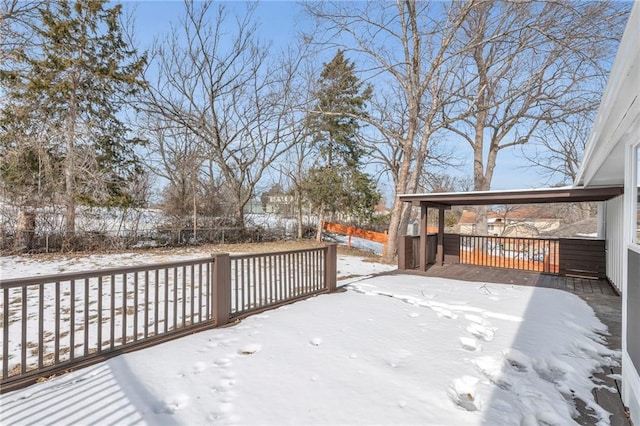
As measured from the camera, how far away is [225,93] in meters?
14.7

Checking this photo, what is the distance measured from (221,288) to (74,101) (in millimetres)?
10563

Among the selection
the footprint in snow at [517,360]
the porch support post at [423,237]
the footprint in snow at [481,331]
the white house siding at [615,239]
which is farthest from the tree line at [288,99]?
the footprint in snow at [517,360]

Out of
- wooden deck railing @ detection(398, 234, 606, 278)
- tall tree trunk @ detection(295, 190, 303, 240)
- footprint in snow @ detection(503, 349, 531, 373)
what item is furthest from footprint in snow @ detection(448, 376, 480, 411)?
tall tree trunk @ detection(295, 190, 303, 240)

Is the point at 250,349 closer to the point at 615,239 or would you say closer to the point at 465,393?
the point at 465,393

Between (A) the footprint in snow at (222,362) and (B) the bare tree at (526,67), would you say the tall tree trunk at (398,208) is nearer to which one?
(B) the bare tree at (526,67)

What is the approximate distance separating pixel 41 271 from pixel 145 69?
8.99m

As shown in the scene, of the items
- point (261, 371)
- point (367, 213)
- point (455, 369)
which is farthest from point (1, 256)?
point (367, 213)

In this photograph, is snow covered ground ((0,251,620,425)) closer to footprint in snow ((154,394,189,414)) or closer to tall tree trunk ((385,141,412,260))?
footprint in snow ((154,394,189,414))

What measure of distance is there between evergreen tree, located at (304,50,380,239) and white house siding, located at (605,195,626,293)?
937 cm

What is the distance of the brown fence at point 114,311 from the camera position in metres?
2.38

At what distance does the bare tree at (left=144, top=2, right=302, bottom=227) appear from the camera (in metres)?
13.9

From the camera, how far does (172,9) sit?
13062mm

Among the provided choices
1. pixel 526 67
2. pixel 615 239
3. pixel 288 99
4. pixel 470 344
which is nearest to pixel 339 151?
pixel 288 99

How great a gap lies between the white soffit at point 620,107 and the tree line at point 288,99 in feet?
21.4
